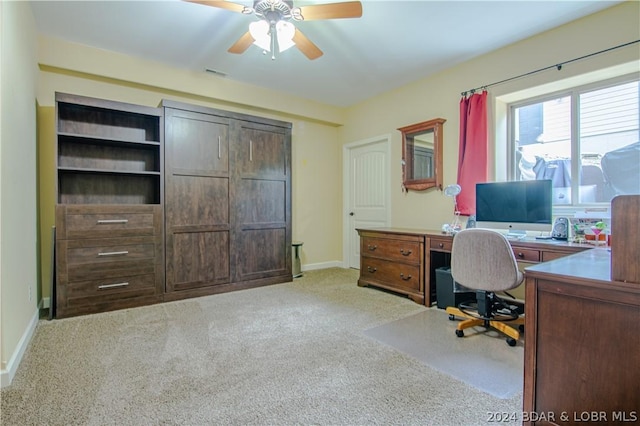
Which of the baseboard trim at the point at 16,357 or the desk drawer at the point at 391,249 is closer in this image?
the baseboard trim at the point at 16,357

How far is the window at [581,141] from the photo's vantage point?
8.77ft

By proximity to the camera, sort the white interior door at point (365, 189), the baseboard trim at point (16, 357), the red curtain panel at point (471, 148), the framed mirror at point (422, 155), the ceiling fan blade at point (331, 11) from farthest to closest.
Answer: the white interior door at point (365, 189), the framed mirror at point (422, 155), the red curtain panel at point (471, 148), the ceiling fan blade at point (331, 11), the baseboard trim at point (16, 357)

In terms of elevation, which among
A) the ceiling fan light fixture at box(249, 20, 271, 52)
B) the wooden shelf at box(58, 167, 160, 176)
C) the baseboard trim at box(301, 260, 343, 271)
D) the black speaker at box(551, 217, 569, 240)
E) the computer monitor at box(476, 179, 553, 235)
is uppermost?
the ceiling fan light fixture at box(249, 20, 271, 52)

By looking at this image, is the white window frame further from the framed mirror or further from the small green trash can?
the small green trash can

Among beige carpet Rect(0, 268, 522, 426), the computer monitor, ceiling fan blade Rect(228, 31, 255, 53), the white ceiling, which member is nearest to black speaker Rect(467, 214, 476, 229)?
the computer monitor

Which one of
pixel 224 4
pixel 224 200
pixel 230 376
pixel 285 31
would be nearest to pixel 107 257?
pixel 224 200

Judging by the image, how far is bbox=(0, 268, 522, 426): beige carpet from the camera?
1524 millimetres

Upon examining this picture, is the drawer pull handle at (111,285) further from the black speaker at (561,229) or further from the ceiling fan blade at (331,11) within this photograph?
the black speaker at (561,229)

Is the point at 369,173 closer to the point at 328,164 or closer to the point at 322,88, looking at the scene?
the point at 328,164

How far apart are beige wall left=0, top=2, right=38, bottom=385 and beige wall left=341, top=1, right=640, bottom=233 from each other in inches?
153

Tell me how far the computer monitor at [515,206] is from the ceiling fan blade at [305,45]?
2017mm

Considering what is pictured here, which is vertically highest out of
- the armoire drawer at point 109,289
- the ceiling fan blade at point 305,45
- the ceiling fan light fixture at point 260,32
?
the ceiling fan blade at point 305,45

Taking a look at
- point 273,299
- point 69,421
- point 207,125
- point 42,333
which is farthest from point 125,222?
point 69,421

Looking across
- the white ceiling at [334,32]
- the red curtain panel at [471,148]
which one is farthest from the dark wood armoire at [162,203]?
the red curtain panel at [471,148]
